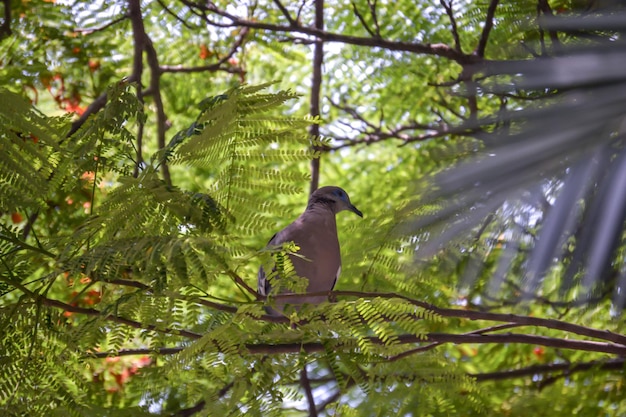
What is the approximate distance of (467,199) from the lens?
447mm

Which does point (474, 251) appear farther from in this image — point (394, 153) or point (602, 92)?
point (394, 153)

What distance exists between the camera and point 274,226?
86.7 inches

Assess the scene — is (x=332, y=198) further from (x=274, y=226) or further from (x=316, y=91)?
(x=274, y=226)

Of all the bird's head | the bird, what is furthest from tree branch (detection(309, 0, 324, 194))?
the bird

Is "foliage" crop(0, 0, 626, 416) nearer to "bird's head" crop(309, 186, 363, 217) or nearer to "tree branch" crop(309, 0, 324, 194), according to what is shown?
"tree branch" crop(309, 0, 324, 194)

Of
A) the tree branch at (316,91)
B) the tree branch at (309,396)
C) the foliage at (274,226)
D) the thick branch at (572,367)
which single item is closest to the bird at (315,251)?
the foliage at (274,226)

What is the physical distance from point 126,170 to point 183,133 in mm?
234

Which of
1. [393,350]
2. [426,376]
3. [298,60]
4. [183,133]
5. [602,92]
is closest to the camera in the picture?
[602,92]

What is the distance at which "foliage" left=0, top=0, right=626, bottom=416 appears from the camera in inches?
18.8

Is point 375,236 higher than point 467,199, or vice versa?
point 467,199

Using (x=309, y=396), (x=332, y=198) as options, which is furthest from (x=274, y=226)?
(x=332, y=198)

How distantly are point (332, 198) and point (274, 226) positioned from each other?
1442 millimetres

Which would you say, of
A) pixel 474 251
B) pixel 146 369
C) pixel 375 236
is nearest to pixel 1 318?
pixel 146 369

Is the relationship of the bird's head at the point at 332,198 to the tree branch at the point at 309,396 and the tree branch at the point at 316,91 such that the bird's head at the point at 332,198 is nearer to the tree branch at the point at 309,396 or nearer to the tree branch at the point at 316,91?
the tree branch at the point at 316,91
